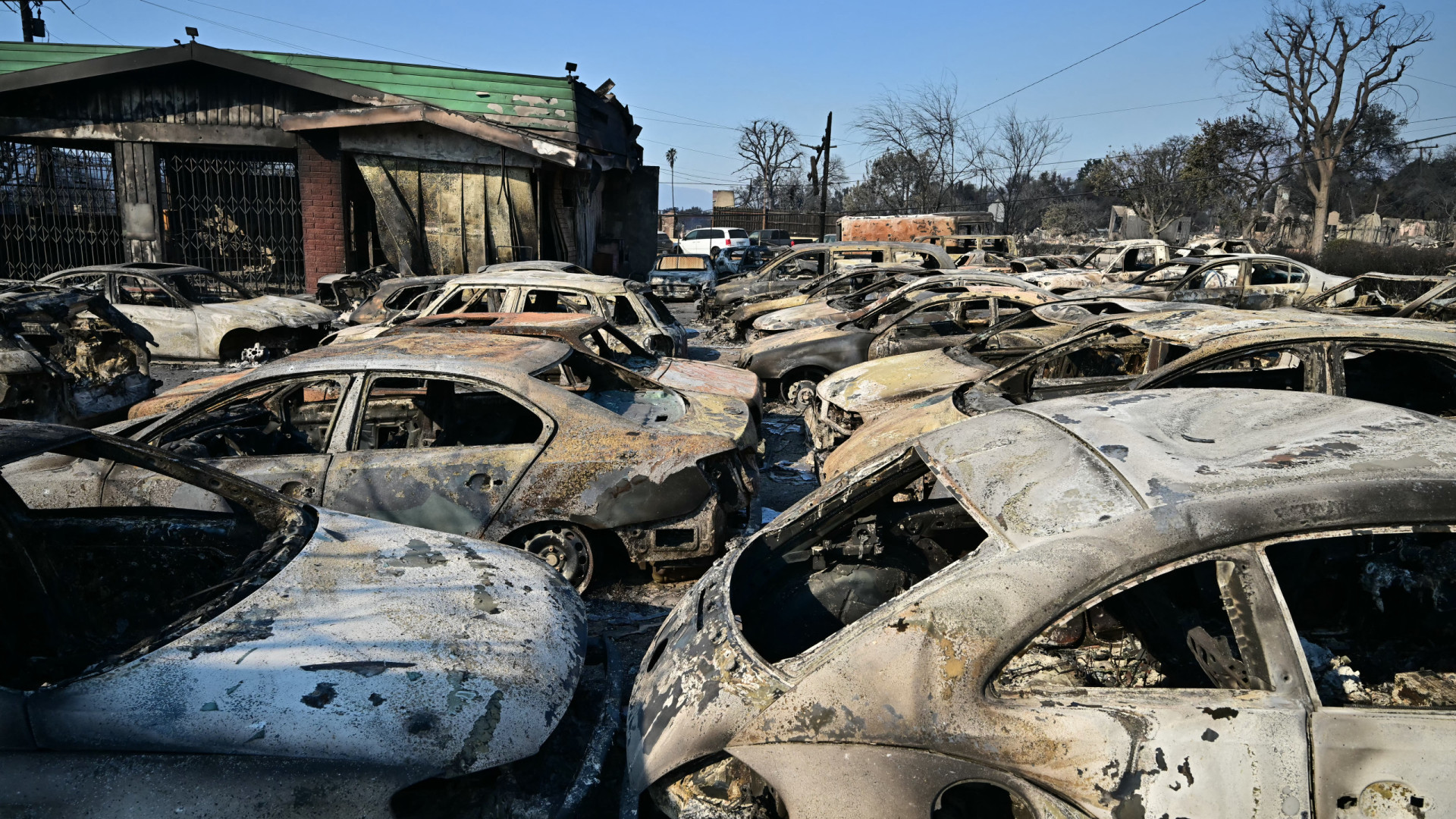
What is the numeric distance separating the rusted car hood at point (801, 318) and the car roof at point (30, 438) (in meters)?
9.03

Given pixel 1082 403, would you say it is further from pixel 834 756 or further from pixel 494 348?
pixel 494 348

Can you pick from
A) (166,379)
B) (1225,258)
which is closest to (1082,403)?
(166,379)

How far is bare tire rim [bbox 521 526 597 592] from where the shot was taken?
475 centimetres

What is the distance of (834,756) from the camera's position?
217cm

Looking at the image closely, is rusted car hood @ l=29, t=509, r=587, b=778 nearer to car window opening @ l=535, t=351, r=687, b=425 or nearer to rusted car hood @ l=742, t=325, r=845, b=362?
car window opening @ l=535, t=351, r=687, b=425

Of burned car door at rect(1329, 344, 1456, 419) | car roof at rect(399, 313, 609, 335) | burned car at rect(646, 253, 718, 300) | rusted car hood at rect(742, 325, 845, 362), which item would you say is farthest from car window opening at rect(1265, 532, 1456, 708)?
burned car at rect(646, 253, 718, 300)

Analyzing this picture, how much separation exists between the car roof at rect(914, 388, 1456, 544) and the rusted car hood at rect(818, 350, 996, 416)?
3.52 m

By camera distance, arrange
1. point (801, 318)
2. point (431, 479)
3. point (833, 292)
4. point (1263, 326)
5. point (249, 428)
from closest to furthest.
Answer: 1. point (431, 479)
2. point (1263, 326)
3. point (249, 428)
4. point (801, 318)
5. point (833, 292)

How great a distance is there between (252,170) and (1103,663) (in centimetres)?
1930

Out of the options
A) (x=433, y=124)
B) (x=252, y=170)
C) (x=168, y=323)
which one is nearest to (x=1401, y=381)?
(x=168, y=323)

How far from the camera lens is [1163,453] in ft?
8.34

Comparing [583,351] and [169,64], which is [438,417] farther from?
[169,64]

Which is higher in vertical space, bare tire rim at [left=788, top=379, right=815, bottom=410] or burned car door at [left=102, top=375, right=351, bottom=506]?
burned car door at [left=102, top=375, right=351, bottom=506]

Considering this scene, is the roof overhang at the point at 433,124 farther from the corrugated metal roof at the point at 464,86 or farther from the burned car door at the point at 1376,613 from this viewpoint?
the burned car door at the point at 1376,613
